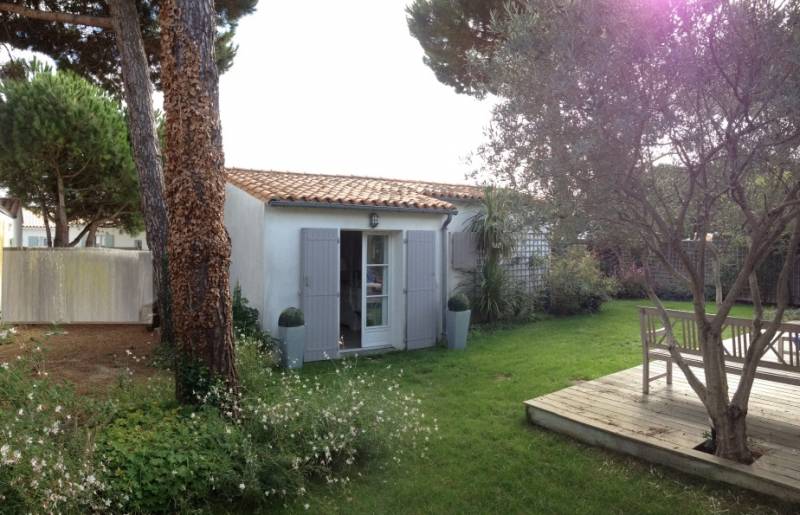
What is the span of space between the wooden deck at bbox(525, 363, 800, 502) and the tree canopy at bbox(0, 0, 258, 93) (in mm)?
7884

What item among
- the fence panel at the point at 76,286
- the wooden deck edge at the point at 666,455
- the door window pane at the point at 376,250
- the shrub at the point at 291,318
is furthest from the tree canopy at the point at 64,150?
the wooden deck edge at the point at 666,455

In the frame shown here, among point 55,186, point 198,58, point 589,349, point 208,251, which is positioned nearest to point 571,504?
point 208,251

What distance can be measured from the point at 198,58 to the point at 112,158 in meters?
8.61

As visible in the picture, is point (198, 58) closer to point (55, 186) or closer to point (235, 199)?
point (235, 199)

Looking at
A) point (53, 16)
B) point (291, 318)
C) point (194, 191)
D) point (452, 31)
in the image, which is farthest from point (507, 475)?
point (53, 16)

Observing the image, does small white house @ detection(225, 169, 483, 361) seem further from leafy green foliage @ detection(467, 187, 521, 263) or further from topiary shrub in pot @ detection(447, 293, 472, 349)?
leafy green foliage @ detection(467, 187, 521, 263)

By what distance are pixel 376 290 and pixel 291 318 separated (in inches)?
82.8

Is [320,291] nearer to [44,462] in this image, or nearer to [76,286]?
[76,286]

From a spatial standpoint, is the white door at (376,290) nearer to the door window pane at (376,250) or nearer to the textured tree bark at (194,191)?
the door window pane at (376,250)

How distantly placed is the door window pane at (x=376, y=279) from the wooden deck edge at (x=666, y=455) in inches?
172

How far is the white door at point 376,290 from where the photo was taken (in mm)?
9125

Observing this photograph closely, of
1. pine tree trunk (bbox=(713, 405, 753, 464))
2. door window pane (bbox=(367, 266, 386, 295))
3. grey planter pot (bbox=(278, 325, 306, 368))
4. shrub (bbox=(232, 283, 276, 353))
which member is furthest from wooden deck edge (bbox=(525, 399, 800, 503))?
door window pane (bbox=(367, 266, 386, 295))

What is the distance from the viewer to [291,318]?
757 centimetres

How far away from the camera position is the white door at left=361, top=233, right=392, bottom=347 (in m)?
9.12
